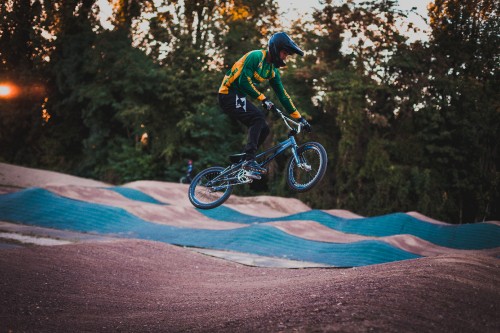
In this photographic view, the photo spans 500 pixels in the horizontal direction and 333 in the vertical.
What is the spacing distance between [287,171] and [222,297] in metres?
1.63

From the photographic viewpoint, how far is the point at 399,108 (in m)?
17.4

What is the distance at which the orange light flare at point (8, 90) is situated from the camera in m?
18.5

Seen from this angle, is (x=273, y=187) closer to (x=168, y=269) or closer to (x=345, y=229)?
(x=345, y=229)

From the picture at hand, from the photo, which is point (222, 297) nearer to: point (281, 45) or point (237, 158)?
point (237, 158)

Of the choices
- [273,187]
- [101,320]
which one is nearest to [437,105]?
[273,187]

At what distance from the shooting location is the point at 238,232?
32.1 feet

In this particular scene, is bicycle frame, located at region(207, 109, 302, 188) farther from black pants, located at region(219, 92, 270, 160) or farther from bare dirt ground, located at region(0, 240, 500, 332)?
bare dirt ground, located at region(0, 240, 500, 332)

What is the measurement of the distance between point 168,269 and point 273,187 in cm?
1251

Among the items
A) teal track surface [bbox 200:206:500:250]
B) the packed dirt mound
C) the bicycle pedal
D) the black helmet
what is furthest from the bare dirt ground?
teal track surface [bbox 200:206:500:250]

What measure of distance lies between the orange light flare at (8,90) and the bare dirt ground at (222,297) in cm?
1398

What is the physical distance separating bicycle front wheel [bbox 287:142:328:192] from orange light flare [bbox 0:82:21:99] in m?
16.3

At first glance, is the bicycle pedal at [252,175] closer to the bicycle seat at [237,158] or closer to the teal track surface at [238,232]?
the bicycle seat at [237,158]

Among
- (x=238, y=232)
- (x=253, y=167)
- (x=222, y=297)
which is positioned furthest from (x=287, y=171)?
(x=238, y=232)

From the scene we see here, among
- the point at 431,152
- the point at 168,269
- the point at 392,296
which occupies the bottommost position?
the point at 168,269
